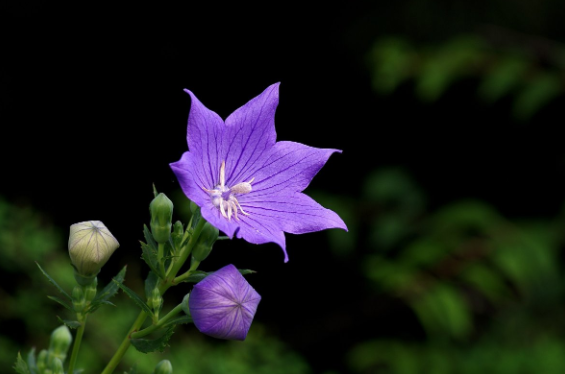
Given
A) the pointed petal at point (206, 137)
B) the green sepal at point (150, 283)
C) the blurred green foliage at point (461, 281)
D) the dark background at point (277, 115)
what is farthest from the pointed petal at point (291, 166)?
the dark background at point (277, 115)

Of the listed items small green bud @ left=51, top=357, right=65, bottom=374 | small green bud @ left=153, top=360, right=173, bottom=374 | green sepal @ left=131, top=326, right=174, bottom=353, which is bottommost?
small green bud @ left=51, top=357, right=65, bottom=374

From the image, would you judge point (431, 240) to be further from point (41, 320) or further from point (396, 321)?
point (41, 320)

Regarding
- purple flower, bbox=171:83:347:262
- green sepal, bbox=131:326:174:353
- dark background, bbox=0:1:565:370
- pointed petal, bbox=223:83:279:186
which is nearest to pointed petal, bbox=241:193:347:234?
purple flower, bbox=171:83:347:262

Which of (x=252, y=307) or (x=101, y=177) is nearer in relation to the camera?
(x=252, y=307)

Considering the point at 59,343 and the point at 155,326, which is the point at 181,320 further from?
the point at 59,343

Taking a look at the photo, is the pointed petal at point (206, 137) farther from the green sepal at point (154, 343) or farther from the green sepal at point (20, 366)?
the green sepal at point (20, 366)

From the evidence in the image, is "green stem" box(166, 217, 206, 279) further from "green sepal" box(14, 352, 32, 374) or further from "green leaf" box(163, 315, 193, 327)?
"green sepal" box(14, 352, 32, 374)

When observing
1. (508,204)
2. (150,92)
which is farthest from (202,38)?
(508,204)
